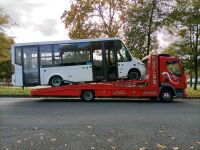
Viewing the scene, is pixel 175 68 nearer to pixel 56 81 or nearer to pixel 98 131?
pixel 56 81

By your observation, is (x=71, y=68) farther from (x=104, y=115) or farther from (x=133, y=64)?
(x=104, y=115)

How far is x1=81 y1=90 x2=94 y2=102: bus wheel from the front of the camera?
19875 millimetres

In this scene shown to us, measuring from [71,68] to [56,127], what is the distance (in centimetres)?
983

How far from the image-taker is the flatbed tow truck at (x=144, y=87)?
1978 centimetres

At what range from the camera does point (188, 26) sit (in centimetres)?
3062

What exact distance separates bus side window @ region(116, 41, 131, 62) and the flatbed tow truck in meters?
1.09

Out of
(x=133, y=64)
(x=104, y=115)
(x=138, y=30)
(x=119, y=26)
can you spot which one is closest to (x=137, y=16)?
(x=138, y=30)

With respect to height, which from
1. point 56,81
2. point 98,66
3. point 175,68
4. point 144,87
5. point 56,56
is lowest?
point 144,87

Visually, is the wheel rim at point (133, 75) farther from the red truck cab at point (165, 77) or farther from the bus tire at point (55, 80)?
the bus tire at point (55, 80)

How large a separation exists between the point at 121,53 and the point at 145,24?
1009 cm

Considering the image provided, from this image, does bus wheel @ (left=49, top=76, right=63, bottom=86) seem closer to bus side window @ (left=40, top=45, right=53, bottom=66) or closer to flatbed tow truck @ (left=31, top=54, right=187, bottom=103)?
flatbed tow truck @ (left=31, top=54, right=187, bottom=103)

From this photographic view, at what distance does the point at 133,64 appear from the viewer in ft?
65.9

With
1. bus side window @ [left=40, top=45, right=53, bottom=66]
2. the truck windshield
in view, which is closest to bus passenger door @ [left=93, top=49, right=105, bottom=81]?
bus side window @ [left=40, top=45, right=53, bottom=66]

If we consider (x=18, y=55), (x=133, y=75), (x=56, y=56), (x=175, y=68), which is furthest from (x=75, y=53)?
(x=175, y=68)
